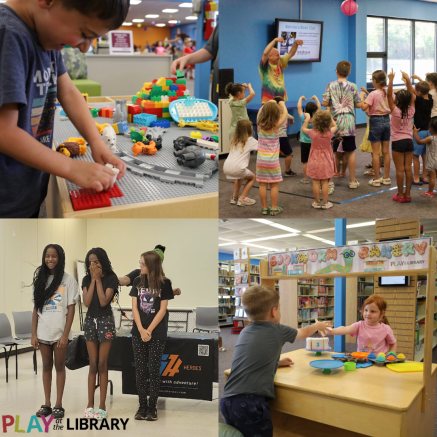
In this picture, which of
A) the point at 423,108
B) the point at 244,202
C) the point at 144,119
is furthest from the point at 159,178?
the point at 423,108

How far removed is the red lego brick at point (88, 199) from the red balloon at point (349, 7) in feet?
14.0

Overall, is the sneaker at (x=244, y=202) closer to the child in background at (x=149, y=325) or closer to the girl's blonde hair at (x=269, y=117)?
the girl's blonde hair at (x=269, y=117)

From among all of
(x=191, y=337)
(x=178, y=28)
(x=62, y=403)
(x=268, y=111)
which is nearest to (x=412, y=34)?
(x=268, y=111)

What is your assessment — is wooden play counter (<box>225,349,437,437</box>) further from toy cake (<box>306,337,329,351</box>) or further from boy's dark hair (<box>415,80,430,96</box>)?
boy's dark hair (<box>415,80,430,96</box>)

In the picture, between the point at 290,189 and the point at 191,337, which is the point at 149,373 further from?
the point at 290,189

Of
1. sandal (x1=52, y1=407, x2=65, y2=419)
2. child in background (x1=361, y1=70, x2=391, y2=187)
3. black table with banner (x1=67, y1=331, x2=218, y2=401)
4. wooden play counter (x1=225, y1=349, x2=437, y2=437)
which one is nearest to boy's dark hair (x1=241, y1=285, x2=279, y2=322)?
wooden play counter (x1=225, y1=349, x2=437, y2=437)

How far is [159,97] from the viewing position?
6.97ft

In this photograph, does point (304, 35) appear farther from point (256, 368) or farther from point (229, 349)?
point (256, 368)

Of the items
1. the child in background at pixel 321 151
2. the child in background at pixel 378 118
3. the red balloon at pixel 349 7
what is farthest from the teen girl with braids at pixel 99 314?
the red balloon at pixel 349 7

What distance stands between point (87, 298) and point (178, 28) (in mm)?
22237

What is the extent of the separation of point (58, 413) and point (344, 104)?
319 cm

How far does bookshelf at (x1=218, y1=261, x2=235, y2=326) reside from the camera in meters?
8.81

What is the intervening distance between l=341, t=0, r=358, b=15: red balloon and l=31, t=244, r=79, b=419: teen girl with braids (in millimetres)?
4185

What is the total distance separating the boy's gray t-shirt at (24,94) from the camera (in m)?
0.81
